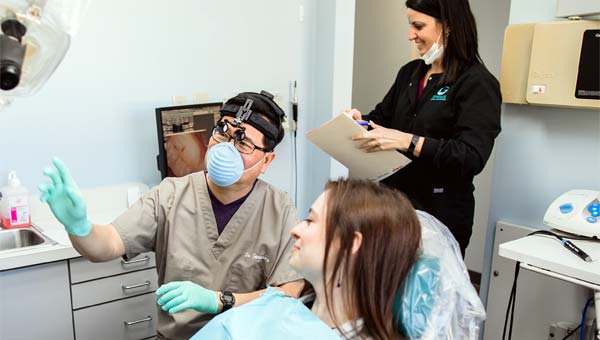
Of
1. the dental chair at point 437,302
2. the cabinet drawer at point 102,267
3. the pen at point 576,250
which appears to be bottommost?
the cabinet drawer at point 102,267

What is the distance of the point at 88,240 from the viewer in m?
1.21

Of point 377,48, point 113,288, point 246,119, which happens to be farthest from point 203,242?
point 377,48

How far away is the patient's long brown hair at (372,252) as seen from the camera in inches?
41.4

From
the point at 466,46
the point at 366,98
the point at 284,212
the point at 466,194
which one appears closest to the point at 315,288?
the point at 284,212

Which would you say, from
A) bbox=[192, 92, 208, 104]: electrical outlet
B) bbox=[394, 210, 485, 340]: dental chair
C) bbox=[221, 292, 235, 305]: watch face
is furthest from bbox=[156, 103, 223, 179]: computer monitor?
bbox=[394, 210, 485, 340]: dental chair

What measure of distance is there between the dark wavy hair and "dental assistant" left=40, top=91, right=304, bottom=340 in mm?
698

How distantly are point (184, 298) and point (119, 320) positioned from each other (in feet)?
3.14

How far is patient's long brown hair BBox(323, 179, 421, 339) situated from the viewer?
1.05m

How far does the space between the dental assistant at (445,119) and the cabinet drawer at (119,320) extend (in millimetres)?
1139

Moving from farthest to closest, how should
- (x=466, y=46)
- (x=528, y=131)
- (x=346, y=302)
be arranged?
(x=528, y=131) < (x=466, y=46) < (x=346, y=302)

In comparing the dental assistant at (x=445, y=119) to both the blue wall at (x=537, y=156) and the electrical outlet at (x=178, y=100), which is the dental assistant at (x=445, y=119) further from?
the electrical outlet at (x=178, y=100)

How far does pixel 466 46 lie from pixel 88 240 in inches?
54.2

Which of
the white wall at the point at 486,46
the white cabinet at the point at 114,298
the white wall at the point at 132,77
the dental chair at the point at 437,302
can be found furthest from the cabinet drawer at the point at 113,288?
the white wall at the point at 486,46

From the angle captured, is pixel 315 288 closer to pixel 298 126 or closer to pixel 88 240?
pixel 88 240
